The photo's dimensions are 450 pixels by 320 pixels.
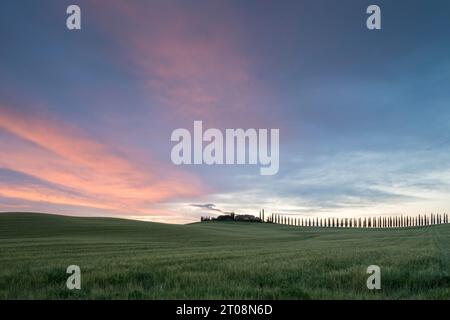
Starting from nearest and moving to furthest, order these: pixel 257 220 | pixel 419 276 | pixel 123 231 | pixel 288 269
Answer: pixel 419 276, pixel 288 269, pixel 123 231, pixel 257 220

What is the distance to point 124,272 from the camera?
44.9 feet

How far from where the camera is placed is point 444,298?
9359 mm

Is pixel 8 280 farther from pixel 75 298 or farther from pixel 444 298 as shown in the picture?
pixel 444 298

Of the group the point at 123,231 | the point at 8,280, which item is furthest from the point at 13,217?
the point at 8,280

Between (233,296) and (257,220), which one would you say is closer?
(233,296)

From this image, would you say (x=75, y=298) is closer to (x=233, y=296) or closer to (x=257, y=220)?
(x=233, y=296)

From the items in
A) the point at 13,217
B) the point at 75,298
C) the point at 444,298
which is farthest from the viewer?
the point at 13,217
